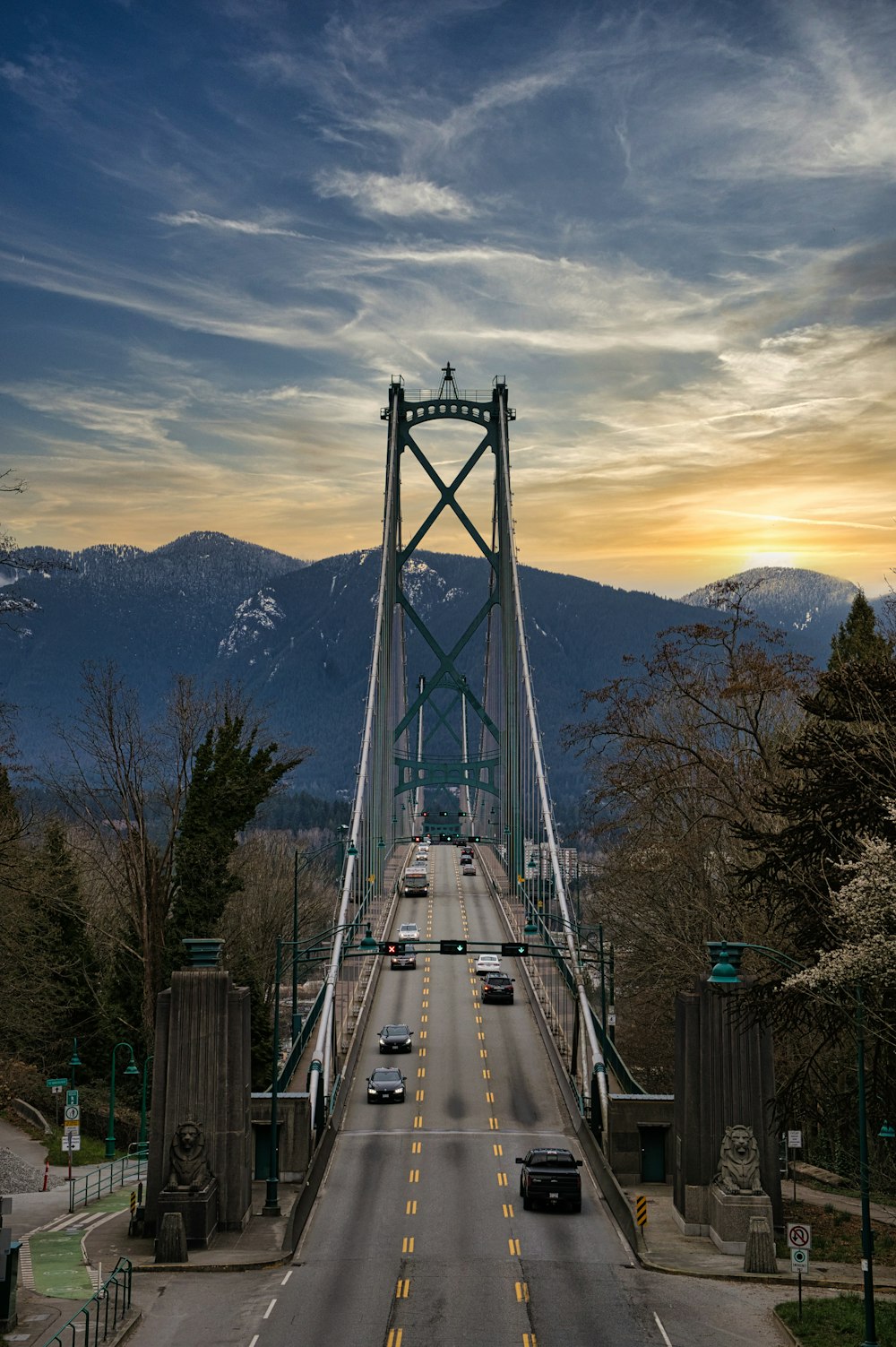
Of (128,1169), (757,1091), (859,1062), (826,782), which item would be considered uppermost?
(826,782)

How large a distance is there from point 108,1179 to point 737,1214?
19.6 metres

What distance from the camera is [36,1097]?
5488 cm

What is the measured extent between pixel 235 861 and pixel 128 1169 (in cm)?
3492

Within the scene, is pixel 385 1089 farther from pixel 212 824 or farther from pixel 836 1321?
pixel 836 1321

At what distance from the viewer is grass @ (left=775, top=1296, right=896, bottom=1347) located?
25703mm

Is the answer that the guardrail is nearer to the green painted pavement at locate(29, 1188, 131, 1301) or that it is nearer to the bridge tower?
the green painted pavement at locate(29, 1188, 131, 1301)

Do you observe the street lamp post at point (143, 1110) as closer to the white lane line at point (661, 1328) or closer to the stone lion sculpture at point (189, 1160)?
the stone lion sculpture at point (189, 1160)

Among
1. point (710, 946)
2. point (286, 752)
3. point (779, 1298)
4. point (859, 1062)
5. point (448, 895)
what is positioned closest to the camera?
point (859, 1062)

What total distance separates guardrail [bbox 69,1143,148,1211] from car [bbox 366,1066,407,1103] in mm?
7845

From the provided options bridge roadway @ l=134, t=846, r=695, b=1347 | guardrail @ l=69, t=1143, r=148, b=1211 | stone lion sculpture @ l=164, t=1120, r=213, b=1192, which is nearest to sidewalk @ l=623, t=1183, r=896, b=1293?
bridge roadway @ l=134, t=846, r=695, b=1347

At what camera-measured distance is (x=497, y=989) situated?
71.0 meters

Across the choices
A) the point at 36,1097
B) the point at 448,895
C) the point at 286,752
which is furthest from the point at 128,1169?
the point at 448,895

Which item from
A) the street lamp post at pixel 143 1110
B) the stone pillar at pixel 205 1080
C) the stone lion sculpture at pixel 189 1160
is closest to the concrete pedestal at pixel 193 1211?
the stone lion sculpture at pixel 189 1160

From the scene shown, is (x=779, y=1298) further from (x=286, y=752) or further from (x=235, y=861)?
(x=235, y=861)
